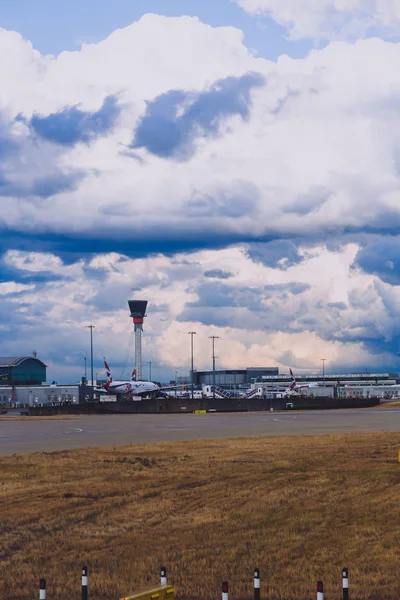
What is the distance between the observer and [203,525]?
22.2m

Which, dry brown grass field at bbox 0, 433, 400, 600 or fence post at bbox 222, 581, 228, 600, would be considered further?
dry brown grass field at bbox 0, 433, 400, 600

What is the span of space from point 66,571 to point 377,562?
7.13 metres

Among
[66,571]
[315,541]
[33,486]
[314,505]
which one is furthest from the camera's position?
[33,486]

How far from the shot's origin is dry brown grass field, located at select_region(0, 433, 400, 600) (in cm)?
1675

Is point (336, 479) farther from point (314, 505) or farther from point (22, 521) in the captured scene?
point (22, 521)

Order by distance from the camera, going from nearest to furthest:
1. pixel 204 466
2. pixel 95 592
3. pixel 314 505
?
pixel 95 592 < pixel 314 505 < pixel 204 466

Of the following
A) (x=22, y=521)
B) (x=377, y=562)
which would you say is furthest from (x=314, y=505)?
(x=22, y=521)

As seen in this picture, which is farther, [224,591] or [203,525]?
[203,525]

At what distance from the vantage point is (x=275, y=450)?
139 feet

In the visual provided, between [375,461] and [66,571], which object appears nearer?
[66,571]

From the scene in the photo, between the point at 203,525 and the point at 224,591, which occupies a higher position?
the point at 224,591

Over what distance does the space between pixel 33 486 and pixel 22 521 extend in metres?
6.83

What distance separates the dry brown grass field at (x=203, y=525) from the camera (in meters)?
16.8

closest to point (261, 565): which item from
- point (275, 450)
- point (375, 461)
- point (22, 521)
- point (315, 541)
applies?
point (315, 541)
